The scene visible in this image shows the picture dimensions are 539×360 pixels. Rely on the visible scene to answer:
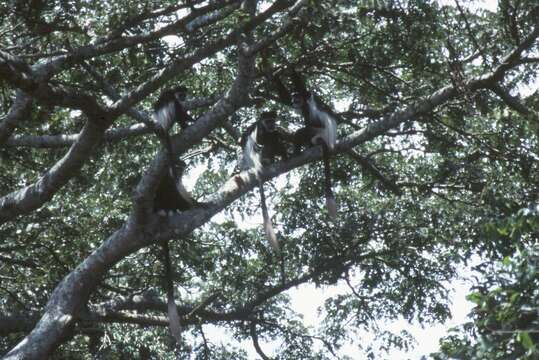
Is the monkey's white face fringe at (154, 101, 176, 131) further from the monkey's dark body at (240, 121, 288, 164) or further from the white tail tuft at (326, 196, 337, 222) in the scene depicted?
the white tail tuft at (326, 196, 337, 222)

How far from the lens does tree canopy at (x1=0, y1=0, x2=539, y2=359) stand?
4070 millimetres

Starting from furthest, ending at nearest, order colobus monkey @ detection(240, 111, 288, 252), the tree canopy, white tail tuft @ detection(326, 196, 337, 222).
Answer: colobus monkey @ detection(240, 111, 288, 252) < white tail tuft @ detection(326, 196, 337, 222) < the tree canopy

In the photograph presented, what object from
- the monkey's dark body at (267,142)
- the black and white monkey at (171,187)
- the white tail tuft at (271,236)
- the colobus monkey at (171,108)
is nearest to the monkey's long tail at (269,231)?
the white tail tuft at (271,236)

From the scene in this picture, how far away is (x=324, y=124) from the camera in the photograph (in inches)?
219

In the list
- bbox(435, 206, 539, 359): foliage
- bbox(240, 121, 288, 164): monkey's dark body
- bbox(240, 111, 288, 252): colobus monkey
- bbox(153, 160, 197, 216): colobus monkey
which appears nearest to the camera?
bbox(435, 206, 539, 359): foliage

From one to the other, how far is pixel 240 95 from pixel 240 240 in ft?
7.58

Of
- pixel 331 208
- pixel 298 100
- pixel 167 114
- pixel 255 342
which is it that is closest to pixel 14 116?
pixel 167 114

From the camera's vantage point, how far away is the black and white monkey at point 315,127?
5.26 metres

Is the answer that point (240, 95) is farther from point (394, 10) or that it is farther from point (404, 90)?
point (404, 90)

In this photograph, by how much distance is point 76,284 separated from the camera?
400 centimetres

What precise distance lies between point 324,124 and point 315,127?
12cm

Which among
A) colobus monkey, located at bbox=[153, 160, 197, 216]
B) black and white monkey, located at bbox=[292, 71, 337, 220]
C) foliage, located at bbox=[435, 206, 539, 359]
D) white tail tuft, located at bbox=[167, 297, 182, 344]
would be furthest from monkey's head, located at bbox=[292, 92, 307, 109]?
foliage, located at bbox=[435, 206, 539, 359]

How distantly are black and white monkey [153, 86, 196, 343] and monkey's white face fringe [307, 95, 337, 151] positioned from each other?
43.1 inches

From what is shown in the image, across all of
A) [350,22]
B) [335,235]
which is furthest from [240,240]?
[350,22]
